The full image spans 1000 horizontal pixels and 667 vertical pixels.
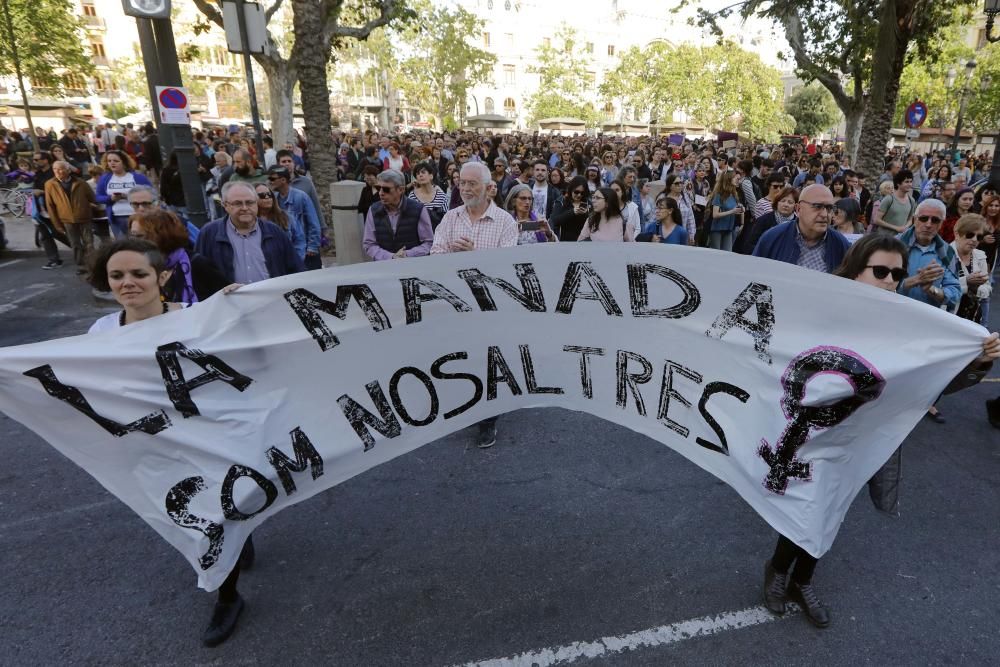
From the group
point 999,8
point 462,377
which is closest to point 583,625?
point 462,377

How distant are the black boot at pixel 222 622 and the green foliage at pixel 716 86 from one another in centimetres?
6668

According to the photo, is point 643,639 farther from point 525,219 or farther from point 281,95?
point 281,95

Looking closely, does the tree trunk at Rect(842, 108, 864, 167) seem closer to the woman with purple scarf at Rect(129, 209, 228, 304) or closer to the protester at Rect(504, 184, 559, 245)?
the protester at Rect(504, 184, 559, 245)

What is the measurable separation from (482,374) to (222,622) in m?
1.63

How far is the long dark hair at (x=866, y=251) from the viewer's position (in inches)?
105

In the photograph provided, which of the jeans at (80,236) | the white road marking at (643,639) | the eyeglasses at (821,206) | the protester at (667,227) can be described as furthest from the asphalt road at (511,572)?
the jeans at (80,236)

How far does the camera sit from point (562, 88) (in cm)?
7319

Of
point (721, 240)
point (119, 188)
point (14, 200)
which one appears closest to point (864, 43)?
point (721, 240)

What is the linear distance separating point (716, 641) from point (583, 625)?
58 centimetres

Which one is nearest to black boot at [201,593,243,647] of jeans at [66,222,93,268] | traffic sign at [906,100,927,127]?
jeans at [66,222,93,268]

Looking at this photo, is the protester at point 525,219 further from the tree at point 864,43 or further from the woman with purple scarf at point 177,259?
the tree at point 864,43

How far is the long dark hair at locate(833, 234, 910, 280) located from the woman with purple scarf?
363 cm

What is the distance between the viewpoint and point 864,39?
1517cm

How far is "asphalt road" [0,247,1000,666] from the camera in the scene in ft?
8.46
